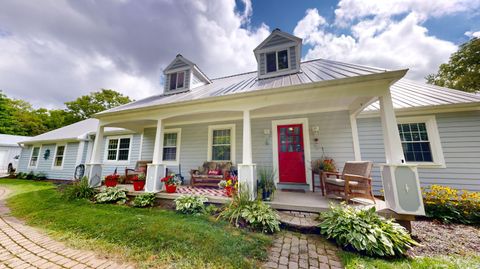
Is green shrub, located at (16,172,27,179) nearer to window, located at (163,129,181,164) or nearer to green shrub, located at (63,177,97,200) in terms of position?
green shrub, located at (63,177,97,200)

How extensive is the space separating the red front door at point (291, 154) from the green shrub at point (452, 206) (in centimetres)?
283

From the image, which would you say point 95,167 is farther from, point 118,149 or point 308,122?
point 308,122

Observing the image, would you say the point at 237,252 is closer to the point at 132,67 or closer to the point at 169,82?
the point at 169,82

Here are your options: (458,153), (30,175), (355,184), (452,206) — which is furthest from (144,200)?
(30,175)

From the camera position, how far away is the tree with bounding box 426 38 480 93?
413 inches

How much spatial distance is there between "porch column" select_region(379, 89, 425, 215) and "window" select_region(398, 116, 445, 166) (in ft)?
8.13

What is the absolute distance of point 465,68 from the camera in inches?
430

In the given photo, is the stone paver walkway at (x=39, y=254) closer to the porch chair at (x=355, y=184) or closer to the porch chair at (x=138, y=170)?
the porch chair at (x=138, y=170)

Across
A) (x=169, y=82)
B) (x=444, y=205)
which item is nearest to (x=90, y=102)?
(x=169, y=82)

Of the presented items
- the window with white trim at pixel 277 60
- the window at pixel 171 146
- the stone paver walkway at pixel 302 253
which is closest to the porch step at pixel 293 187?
the stone paver walkway at pixel 302 253

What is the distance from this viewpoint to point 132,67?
947cm

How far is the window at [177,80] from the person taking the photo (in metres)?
7.43

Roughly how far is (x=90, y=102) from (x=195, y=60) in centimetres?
2095

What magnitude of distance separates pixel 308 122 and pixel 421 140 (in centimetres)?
314
